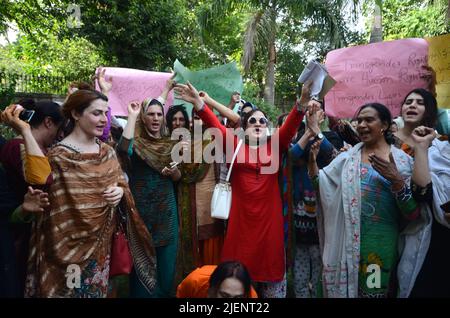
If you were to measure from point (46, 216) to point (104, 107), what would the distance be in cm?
72

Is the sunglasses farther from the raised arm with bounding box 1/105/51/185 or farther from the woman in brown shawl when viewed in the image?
the raised arm with bounding box 1/105/51/185

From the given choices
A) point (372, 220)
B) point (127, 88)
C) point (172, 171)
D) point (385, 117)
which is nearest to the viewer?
point (372, 220)

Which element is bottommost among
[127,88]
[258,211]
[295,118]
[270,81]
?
[258,211]

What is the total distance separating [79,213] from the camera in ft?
8.14

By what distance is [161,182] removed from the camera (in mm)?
3463

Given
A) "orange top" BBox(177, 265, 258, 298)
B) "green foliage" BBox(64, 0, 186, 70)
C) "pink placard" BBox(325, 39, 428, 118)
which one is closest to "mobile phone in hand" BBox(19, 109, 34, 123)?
"orange top" BBox(177, 265, 258, 298)

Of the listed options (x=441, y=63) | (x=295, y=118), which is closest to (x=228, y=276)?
(x=295, y=118)

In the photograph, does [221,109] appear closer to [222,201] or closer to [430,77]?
[222,201]

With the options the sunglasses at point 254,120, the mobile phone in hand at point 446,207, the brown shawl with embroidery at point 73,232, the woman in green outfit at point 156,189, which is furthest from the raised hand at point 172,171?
the mobile phone in hand at point 446,207

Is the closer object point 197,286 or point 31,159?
point 31,159

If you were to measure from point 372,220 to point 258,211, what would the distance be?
0.77 metres

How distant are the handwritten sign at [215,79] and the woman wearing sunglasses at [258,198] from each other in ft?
2.66

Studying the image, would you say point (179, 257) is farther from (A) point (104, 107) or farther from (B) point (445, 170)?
(B) point (445, 170)

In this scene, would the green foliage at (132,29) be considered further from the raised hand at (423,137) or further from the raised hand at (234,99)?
the raised hand at (423,137)
